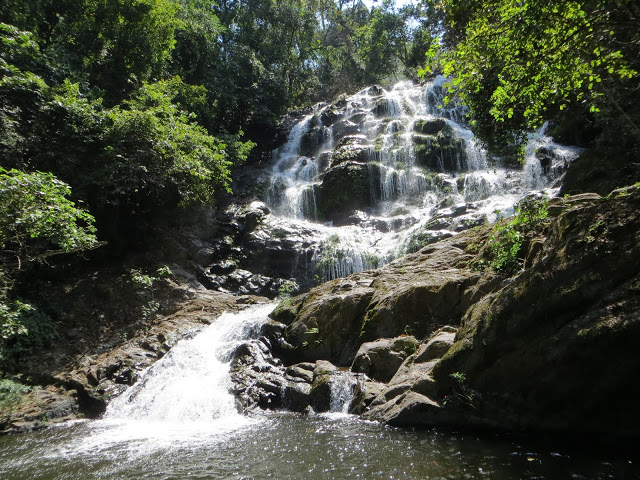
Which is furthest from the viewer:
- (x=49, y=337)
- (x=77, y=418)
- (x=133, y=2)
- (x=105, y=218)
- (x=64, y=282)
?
(x=133, y=2)

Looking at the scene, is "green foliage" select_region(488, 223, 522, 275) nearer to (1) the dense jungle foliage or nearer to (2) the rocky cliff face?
(2) the rocky cliff face

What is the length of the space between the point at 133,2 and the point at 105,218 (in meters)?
9.95

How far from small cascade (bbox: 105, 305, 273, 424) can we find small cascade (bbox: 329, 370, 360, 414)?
72.3 inches

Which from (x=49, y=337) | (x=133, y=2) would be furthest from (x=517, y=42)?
(x=133, y=2)

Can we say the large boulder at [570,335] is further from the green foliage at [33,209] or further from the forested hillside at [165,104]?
the green foliage at [33,209]

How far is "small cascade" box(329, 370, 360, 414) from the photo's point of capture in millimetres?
6637

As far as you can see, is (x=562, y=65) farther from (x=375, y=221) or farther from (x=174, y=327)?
(x=375, y=221)

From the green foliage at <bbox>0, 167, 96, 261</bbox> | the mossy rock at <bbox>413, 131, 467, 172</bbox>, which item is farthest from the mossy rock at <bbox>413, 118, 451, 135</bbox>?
the green foliage at <bbox>0, 167, 96, 261</bbox>

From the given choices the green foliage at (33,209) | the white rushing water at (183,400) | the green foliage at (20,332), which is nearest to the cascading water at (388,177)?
the white rushing water at (183,400)

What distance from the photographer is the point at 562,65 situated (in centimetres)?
492

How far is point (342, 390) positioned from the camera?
6.80m

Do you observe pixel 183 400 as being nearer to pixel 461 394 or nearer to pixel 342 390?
pixel 342 390

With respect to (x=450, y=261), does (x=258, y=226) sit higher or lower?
higher

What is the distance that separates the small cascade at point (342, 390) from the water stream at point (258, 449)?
0.06ft
